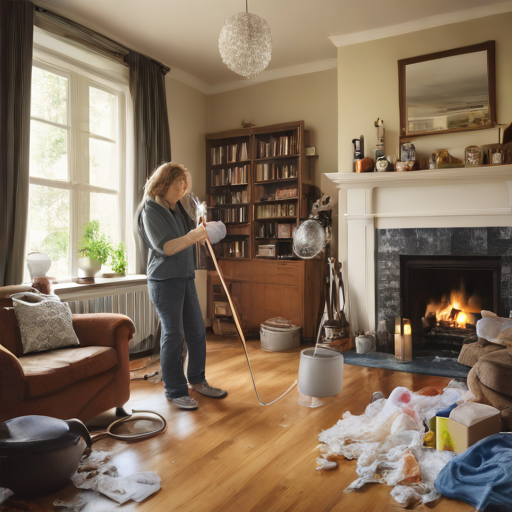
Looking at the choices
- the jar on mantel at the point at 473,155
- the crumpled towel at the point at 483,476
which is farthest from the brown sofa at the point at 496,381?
the jar on mantel at the point at 473,155

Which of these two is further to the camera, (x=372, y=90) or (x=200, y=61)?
(x=200, y=61)

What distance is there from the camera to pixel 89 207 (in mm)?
4078

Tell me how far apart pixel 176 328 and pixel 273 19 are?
2786 mm

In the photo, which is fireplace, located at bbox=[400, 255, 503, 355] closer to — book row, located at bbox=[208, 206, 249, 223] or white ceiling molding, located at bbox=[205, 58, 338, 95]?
book row, located at bbox=[208, 206, 249, 223]

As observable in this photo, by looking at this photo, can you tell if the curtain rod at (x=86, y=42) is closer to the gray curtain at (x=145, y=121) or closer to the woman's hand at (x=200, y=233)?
the gray curtain at (x=145, y=121)

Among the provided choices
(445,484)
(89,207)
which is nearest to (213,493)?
(445,484)

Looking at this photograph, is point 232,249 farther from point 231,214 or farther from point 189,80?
point 189,80

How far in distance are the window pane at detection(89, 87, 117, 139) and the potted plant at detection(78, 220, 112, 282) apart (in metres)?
0.91

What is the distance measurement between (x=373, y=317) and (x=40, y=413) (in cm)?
293

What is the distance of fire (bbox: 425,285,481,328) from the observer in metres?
4.08

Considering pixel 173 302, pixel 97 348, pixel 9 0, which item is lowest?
pixel 97 348

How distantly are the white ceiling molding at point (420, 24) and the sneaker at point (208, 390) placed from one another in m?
3.32

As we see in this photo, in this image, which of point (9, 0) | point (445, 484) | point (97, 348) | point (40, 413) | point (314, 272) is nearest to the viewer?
point (445, 484)

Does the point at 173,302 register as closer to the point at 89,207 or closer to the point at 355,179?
the point at 89,207
